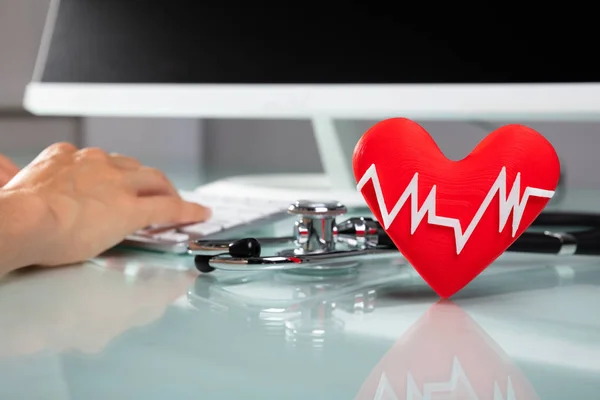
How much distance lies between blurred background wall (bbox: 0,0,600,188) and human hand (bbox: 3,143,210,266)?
1.10 metres

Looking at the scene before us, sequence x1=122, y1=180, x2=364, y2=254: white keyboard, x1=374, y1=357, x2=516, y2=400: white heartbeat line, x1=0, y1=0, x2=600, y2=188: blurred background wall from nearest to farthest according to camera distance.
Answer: x1=374, y1=357, x2=516, y2=400: white heartbeat line
x1=122, y1=180, x2=364, y2=254: white keyboard
x1=0, y1=0, x2=600, y2=188: blurred background wall

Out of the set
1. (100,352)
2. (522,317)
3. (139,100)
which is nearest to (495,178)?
(522,317)

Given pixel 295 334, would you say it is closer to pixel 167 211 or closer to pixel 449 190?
pixel 449 190

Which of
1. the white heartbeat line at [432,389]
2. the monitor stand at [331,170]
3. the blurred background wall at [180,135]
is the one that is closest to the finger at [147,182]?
the monitor stand at [331,170]

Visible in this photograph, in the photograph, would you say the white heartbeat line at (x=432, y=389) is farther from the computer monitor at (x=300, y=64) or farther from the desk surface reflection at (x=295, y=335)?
the computer monitor at (x=300, y=64)

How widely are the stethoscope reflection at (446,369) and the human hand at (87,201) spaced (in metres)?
0.24

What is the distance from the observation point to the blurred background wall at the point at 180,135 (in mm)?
1665

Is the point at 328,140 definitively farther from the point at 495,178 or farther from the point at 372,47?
the point at 495,178

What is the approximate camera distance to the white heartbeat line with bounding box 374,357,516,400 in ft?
0.84

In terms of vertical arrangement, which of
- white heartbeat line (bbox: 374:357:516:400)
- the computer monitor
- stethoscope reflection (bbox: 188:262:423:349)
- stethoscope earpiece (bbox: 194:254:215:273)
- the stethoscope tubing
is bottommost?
white heartbeat line (bbox: 374:357:516:400)

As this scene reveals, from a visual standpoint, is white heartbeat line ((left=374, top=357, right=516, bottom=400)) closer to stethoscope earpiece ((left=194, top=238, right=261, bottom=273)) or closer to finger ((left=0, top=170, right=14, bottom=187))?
stethoscope earpiece ((left=194, top=238, right=261, bottom=273))

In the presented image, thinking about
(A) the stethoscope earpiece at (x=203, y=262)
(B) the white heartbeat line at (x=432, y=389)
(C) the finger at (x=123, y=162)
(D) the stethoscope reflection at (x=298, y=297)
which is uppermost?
(C) the finger at (x=123, y=162)

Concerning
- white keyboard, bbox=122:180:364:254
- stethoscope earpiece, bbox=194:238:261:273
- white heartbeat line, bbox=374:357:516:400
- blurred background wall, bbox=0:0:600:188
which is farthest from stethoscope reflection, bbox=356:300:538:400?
blurred background wall, bbox=0:0:600:188

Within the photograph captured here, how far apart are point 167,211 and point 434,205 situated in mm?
258
